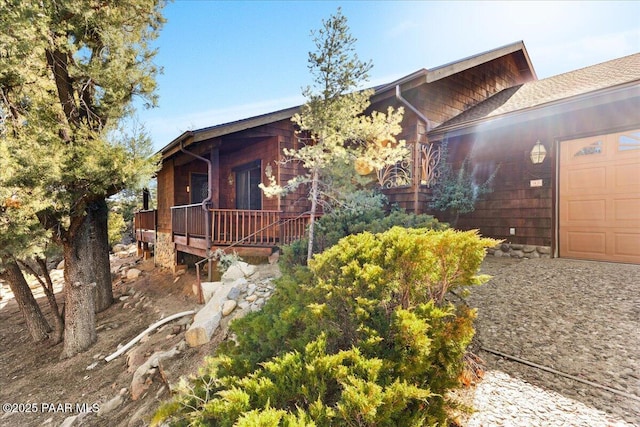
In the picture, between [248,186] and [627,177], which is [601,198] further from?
[248,186]

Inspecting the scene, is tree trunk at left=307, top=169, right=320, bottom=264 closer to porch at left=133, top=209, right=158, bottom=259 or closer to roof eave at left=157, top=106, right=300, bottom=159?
roof eave at left=157, top=106, right=300, bottom=159

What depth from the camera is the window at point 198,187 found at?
10.8 m

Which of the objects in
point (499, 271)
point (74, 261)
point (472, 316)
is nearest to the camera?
point (472, 316)

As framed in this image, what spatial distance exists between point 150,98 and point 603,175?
9116 millimetres

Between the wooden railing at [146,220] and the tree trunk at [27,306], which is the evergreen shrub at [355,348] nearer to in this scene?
the tree trunk at [27,306]

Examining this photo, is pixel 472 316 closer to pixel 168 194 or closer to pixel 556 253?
pixel 556 253

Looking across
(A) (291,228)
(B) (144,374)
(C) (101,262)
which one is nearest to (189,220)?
(C) (101,262)

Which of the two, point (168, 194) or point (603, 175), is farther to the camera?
point (168, 194)

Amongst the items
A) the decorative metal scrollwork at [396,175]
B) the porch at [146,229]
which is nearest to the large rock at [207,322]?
the decorative metal scrollwork at [396,175]

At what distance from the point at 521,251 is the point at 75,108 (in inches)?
372

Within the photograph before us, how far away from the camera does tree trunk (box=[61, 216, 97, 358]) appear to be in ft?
19.7

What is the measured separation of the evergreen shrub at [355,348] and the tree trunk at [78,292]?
536 cm

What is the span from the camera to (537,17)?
6914 mm

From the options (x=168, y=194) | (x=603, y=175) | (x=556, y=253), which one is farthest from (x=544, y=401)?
(x=168, y=194)
